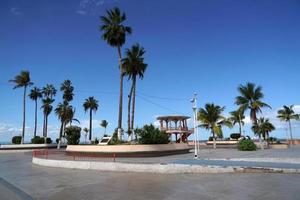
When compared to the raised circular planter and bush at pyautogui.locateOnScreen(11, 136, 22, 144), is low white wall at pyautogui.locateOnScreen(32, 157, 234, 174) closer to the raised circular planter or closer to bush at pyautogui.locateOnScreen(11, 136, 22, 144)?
the raised circular planter

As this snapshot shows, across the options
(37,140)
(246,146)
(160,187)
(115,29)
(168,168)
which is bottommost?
(160,187)

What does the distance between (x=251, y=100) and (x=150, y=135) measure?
19.8 metres

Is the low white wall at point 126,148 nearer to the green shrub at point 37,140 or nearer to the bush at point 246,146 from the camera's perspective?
the bush at point 246,146

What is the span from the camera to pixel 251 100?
137ft

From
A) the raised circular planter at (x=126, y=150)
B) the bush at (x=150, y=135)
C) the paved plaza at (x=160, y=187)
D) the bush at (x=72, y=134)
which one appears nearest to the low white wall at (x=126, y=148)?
the raised circular planter at (x=126, y=150)

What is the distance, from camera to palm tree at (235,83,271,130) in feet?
135

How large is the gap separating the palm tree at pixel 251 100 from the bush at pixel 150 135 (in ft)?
56.3

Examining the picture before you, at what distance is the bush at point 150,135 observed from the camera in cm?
2875

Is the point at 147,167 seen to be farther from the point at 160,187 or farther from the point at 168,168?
the point at 160,187

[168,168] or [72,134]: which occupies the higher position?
[72,134]

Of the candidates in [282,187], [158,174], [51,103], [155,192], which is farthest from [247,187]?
[51,103]

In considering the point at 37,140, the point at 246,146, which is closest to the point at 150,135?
the point at 246,146

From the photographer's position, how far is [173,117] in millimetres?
45781

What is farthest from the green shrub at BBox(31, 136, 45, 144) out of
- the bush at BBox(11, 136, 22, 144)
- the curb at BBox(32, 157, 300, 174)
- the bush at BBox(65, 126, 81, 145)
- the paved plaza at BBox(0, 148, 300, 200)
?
the paved plaza at BBox(0, 148, 300, 200)
